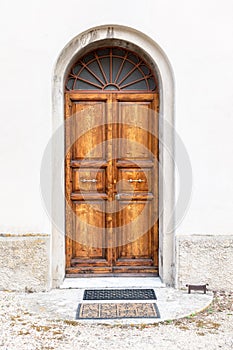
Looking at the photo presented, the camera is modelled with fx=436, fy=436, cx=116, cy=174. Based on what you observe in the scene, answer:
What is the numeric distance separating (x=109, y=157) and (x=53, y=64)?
1377mm

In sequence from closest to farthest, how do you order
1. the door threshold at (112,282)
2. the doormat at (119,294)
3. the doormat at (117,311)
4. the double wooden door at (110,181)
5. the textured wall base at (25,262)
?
the doormat at (117,311) → the doormat at (119,294) → the textured wall base at (25,262) → the door threshold at (112,282) → the double wooden door at (110,181)

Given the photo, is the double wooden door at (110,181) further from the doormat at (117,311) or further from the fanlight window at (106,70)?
the doormat at (117,311)

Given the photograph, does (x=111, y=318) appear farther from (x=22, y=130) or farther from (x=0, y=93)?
(x=0, y=93)

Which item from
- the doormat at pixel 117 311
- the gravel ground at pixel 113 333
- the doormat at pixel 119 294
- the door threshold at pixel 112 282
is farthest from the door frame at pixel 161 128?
the gravel ground at pixel 113 333

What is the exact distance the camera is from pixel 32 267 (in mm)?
5359

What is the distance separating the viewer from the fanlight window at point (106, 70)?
18.9 feet

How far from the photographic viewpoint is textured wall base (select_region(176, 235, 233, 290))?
5379 millimetres

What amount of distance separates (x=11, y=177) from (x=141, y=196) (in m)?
1.70

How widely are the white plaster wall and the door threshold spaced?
0.78 metres

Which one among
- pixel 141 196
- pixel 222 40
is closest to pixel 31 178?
pixel 141 196

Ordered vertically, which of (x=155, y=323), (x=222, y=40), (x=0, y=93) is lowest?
(x=155, y=323)

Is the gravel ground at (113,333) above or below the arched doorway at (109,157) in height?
below

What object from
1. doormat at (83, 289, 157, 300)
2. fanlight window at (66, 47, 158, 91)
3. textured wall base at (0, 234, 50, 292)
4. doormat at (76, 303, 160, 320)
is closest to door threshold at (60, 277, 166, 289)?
doormat at (83, 289, 157, 300)

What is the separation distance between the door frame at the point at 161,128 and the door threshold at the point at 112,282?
119 mm
